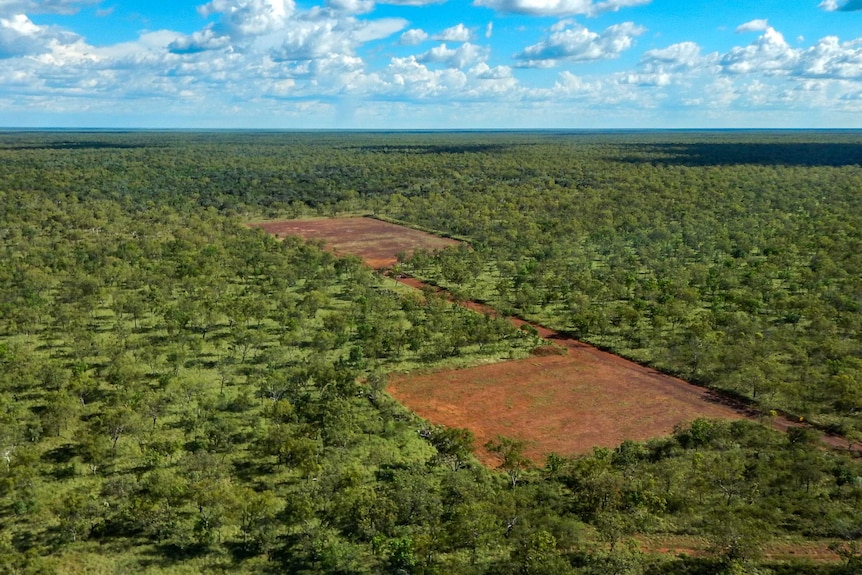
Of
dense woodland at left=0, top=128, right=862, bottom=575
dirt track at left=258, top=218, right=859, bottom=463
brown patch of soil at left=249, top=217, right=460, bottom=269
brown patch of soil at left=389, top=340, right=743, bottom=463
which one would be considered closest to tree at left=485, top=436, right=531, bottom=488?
dense woodland at left=0, top=128, right=862, bottom=575

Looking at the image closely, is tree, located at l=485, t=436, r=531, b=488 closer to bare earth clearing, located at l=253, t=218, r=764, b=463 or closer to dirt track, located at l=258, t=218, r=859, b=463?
bare earth clearing, located at l=253, t=218, r=764, b=463

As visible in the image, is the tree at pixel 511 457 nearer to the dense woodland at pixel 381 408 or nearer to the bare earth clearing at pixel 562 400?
the dense woodland at pixel 381 408

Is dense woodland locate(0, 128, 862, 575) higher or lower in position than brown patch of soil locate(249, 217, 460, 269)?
lower

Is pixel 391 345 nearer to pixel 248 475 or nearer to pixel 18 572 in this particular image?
pixel 248 475

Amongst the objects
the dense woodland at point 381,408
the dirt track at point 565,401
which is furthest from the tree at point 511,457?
the dirt track at point 565,401

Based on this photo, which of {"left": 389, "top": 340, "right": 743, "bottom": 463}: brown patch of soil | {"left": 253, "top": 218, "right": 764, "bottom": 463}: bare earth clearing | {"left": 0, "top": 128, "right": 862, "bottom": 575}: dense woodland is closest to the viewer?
{"left": 0, "top": 128, "right": 862, "bottom": 575}: dense woodland

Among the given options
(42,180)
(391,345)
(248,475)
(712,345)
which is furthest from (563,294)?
(42,180)
